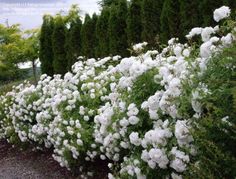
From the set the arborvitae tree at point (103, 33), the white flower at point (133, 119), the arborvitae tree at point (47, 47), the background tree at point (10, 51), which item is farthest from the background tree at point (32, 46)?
the white flower at point (133, 119)

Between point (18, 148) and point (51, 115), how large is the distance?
306 centimetres

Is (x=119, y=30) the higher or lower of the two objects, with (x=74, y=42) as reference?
higher

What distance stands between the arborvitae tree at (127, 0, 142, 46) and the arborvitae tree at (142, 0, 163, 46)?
546mm

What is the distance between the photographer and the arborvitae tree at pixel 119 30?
14.7 m

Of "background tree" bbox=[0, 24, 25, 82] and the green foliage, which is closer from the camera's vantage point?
the green foliage

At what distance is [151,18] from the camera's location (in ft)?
43.4

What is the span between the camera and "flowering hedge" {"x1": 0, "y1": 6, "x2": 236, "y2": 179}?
4.02 meters

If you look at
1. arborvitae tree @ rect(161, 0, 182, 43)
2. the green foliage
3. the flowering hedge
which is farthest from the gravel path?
the green foliage

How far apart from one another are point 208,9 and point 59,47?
9095 millimetres

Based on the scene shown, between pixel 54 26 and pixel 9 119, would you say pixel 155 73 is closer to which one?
pixel 9 119

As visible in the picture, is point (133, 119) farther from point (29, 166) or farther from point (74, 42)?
point (74, 42)

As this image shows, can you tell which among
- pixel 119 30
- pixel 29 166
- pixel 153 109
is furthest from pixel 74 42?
pixel 153 109

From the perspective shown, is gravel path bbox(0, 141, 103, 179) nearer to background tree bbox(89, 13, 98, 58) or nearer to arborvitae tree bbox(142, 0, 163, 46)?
arborvitae tree bbox(142, 0, 163, 46)

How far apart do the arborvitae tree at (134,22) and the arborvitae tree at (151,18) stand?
546 mm
